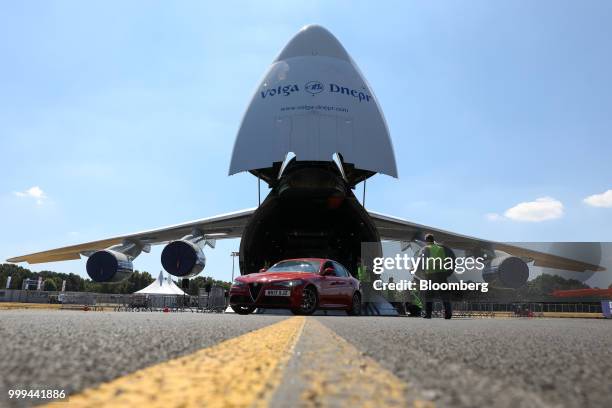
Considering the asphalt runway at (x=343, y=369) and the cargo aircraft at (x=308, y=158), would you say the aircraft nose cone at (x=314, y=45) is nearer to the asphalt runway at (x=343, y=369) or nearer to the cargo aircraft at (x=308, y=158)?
the cargo aircraft at (x=308, y=158)

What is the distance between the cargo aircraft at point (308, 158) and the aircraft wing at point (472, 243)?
1550mm

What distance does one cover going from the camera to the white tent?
108 feet

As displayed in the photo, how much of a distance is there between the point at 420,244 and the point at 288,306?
10.8 meters

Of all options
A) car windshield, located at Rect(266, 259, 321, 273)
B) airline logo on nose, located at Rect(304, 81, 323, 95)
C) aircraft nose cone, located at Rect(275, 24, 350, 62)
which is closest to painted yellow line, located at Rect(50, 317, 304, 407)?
car windshield, located at Rect(266, 259, 321, 273)

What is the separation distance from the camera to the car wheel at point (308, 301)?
316 inches

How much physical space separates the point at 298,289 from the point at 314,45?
31.5 ft

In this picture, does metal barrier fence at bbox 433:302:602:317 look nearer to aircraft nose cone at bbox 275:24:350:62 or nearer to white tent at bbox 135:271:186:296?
white tent at bbox 135:271:186:296

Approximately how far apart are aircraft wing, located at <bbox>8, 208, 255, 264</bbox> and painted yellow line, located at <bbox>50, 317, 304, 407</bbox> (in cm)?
1533

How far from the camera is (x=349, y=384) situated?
51.2 inches

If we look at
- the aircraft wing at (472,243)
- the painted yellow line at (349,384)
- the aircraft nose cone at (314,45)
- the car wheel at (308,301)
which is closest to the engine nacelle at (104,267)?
the car wheel at (308,301)

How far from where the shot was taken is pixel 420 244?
17531 mm

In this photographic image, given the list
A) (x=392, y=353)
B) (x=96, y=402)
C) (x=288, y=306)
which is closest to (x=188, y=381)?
(x=96, y=402)

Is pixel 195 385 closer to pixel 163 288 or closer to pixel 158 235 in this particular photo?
pixel 158 235

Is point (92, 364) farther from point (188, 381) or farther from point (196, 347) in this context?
point (196, 347)
